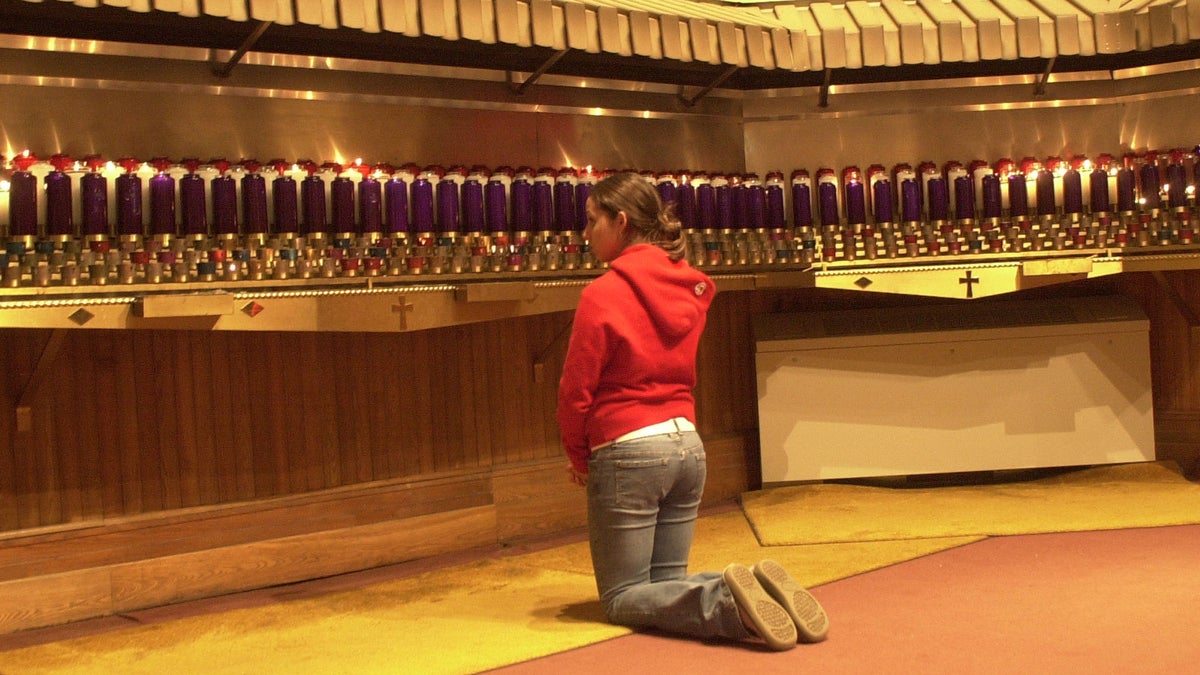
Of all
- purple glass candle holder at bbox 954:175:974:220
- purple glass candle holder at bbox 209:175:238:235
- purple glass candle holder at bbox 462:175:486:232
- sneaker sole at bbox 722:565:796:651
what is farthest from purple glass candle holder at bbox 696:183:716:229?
sneaker sole at bbox 722:565:796:651

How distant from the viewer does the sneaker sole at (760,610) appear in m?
2.73

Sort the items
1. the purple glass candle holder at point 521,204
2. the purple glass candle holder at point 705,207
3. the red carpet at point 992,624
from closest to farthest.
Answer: the red carpet at point 992,624, the purple glass candle holder at point 521,204, the purple glass candle holder at point 705,207

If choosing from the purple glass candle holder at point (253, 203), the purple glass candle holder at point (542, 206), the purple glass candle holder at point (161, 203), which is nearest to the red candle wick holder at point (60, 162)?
the purple glass candle holder at point (161, 203)

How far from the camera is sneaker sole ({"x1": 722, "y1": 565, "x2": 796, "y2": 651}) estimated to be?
2.73 meters

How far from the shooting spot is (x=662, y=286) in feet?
9.75

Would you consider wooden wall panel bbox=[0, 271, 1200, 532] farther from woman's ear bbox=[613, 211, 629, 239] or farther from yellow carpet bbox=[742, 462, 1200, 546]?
woman's ear bbox=[613, 211, 629, 239]

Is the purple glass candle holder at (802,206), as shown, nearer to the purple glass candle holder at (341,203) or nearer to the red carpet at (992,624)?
the red carpet at (992,624)

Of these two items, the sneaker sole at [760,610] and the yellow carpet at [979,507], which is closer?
the sneaker sole at [760,610]

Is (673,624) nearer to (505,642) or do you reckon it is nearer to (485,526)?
(505,642)

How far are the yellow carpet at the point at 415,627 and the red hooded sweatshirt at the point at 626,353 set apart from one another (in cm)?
53

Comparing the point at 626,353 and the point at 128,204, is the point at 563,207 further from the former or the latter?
the point at 626,353

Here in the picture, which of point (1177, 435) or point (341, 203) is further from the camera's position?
point (1177, 435)

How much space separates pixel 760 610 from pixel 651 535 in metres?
0.37

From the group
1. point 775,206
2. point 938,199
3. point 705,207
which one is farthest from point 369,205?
point 938,199
